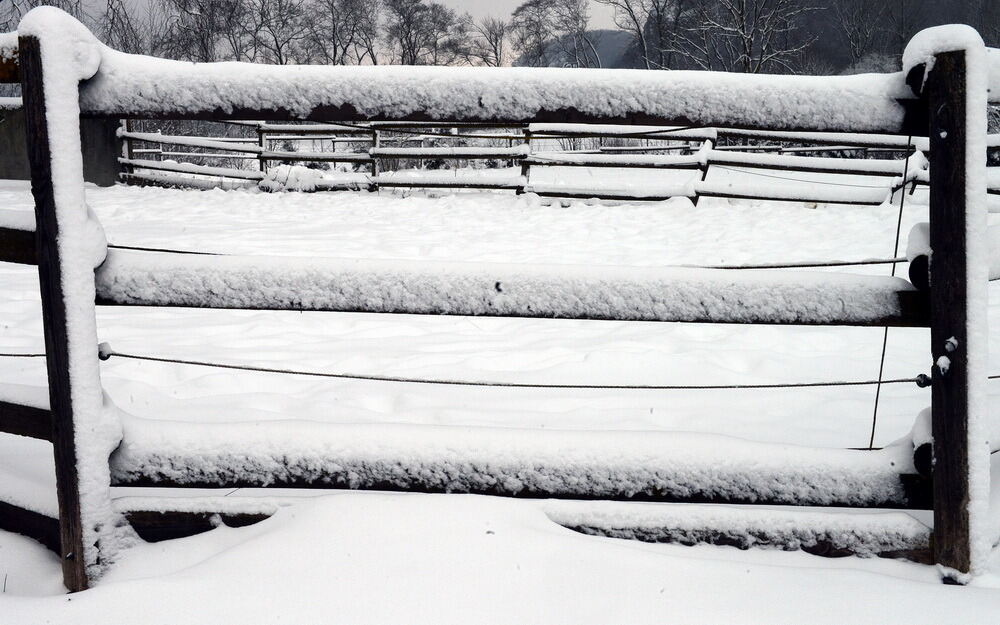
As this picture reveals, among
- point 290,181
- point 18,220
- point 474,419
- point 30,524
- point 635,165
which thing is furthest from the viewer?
point 290,181

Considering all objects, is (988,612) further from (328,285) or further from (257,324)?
(257,324)

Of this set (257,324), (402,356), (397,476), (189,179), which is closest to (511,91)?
(397,476)

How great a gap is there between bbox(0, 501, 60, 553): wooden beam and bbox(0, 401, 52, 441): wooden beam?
213 millimetres

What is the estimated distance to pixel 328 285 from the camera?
1468 millimetres

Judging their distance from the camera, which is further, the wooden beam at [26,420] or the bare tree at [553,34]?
the bare tree at [553,34]

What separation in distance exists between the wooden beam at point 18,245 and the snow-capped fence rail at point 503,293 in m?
0.01

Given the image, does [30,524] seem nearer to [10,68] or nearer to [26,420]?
[26,420]

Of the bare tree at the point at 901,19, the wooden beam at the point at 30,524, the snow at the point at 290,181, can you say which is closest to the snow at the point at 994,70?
the wooden beam at the point at 30,524

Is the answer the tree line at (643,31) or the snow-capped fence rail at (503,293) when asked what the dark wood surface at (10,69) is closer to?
the snow-capped fence rail at (503,293)

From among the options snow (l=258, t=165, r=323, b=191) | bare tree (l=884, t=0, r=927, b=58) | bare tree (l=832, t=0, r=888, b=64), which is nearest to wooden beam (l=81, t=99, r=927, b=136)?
snow (l=258, t=165, r=323, b=191)

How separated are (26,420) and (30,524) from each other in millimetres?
303

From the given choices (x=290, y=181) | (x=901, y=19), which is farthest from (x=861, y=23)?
(x=290, y=181)

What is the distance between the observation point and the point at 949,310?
1.41 metres

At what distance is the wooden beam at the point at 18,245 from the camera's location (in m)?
1.41
